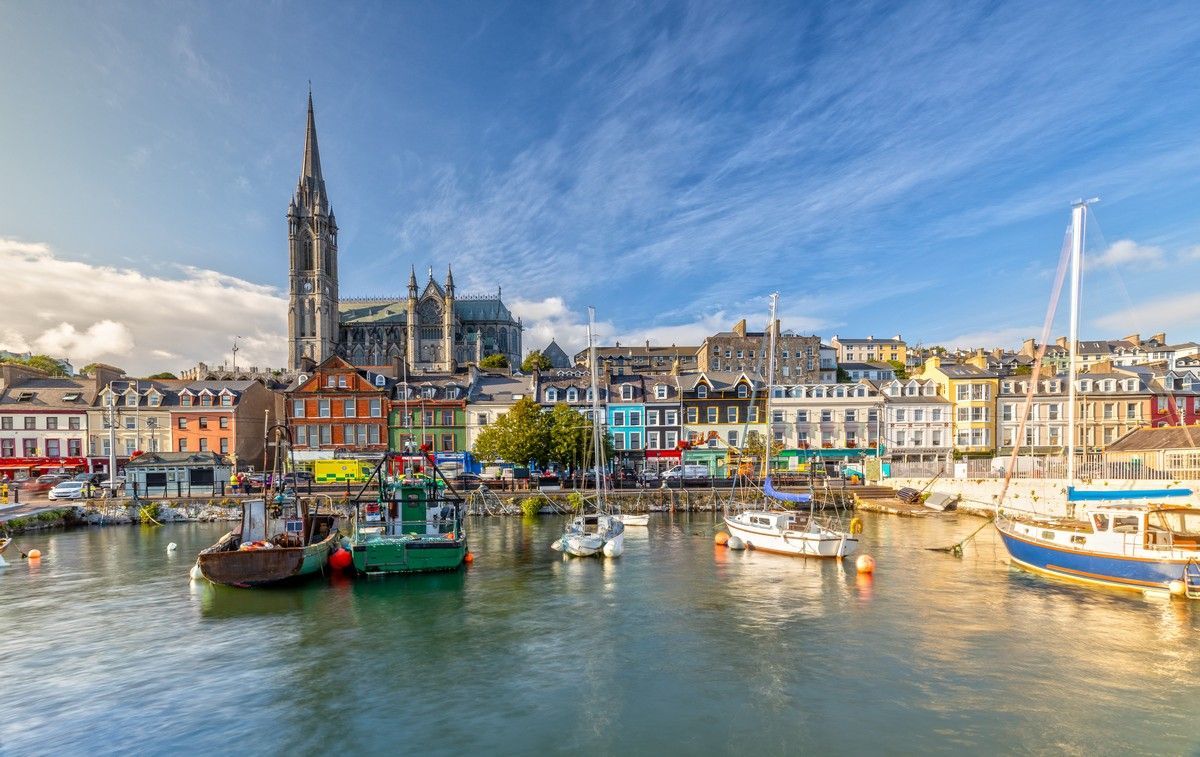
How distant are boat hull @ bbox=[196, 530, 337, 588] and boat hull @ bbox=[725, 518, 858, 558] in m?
24.0

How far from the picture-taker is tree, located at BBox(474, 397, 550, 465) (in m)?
59.1

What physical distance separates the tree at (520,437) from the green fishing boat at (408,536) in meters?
23.0

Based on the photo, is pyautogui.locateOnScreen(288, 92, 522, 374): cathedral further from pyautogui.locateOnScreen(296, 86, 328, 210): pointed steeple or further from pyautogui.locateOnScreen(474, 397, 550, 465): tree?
pyautogui.locateOnScreen(474, 397, 550, 465): tree

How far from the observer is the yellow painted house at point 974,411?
70312 millimetres

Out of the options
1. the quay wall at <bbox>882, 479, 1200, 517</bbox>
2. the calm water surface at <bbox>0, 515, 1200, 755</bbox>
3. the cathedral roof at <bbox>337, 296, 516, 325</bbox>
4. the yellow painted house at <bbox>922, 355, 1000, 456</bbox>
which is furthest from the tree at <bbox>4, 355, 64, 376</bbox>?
the yellow painted house at <bbox>922, 355, 1000, 456</bbox>

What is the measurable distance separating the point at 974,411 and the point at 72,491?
90.2 meters

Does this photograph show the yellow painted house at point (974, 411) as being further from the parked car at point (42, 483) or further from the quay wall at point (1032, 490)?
the parked car at point (42, 483)

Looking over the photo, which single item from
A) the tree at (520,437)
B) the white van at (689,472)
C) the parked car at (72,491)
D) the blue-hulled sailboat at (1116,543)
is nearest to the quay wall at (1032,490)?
the blue-hulled sailboat at (1116,543)

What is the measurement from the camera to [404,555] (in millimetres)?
31500

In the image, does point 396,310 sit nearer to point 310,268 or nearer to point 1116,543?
point 310,268


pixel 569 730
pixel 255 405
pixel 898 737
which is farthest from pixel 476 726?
pixel 255 405

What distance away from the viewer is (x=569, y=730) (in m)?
15.5

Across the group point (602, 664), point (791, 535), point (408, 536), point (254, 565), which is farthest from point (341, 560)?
point (791, 535)

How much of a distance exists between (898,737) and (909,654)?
5.93 meters
